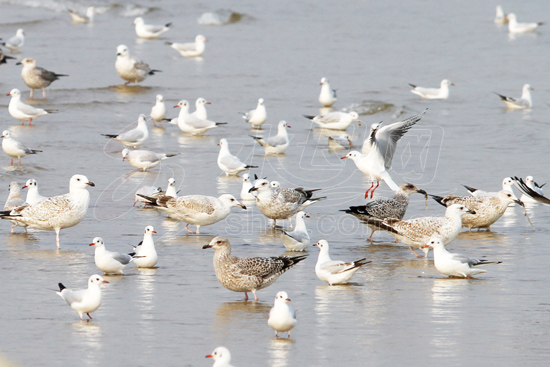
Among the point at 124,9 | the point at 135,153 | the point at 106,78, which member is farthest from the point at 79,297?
the point at 124,9

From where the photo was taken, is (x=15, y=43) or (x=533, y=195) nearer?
(x=533, y=195)

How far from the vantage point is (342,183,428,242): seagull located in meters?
11.9

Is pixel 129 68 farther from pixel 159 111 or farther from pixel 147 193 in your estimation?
pixel 147 193

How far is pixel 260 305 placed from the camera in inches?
355

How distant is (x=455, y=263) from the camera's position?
980 centimetres

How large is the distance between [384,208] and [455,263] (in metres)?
2.44

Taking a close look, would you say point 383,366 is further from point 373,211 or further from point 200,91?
point 200,91

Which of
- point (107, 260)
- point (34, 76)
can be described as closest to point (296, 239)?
point (107, 260)

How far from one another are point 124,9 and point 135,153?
30941 mm

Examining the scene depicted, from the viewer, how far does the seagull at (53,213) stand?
11.3 m

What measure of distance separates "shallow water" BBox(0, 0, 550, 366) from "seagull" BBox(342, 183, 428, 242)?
0.38 m

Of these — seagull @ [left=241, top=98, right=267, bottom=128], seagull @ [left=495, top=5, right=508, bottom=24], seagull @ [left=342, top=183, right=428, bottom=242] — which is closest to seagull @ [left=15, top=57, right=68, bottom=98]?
seagull @ [left=241, top=98, right=267, bottom=128]

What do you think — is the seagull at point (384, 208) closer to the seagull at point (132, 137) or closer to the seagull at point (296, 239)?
the seagull at point (296, 239)

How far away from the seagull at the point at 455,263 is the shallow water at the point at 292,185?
0.19 m
